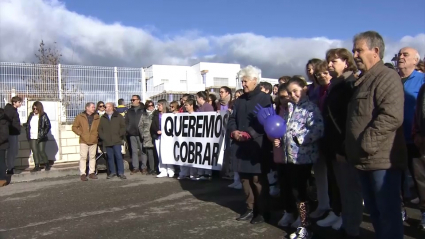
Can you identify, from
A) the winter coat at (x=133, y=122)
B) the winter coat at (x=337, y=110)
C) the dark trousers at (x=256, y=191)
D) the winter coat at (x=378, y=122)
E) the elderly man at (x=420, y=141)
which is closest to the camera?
the winter coat at (x=378, y=122)

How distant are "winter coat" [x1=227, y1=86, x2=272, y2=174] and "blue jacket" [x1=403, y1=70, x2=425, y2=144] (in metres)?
1.69

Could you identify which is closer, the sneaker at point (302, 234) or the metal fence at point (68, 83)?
the sneaker at point (302, 234)

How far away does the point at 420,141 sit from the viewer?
4.36 m

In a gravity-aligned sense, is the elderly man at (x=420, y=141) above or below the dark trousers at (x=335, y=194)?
above

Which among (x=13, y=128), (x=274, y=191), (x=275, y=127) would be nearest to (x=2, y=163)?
(x=13, y=128)

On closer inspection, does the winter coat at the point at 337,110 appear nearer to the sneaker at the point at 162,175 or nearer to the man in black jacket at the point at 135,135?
the sneaker at the point at 162,175

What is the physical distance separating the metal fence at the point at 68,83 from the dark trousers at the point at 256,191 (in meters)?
9.06

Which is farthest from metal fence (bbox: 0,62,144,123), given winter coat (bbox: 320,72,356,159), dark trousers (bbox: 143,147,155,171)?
winter coat (bbox: 320,72,356,159)

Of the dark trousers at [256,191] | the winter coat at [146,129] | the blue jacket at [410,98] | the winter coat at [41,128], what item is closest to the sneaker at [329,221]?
the dark trousers at [256,191]

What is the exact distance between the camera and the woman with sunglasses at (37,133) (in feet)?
38.8

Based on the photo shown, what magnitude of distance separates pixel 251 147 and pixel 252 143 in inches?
2.2

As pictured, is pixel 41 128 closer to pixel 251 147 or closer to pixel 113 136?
pixel 113 136

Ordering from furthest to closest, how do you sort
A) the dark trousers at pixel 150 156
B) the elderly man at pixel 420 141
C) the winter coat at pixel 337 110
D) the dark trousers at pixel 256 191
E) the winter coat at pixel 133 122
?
the winter coat at pixel 133 122
the dark trousers at pixel 150 156
the dark trousers at pixel 256 191
the winter coat at pixel 337 110
the elderly man at pixel 420 141

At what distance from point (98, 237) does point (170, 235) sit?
949 millimetres
